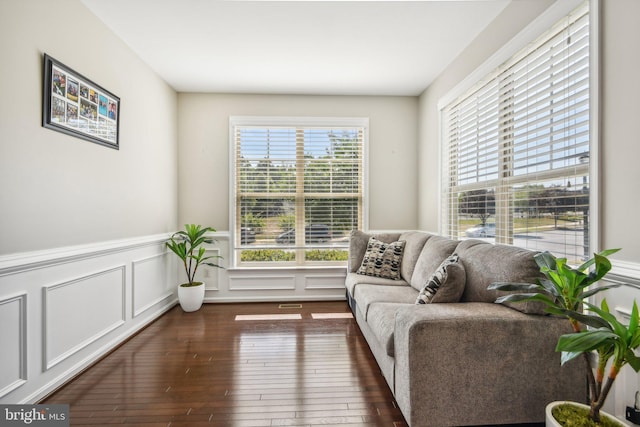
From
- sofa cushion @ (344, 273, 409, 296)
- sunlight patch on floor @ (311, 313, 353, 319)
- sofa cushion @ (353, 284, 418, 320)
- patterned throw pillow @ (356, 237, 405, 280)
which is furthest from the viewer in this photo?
sunlight patch on floor @ (311, 313, 353, 319)

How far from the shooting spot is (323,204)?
14.2 feet

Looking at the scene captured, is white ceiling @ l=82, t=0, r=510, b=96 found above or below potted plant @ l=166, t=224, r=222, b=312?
above

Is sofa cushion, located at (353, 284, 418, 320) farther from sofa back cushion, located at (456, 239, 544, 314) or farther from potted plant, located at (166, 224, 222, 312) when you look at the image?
potted plant, located at (166, 224, 222, 312)

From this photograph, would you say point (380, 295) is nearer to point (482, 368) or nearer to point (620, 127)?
point (482, 368)

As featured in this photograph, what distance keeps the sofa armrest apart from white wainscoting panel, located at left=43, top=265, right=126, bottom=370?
2.21 meters

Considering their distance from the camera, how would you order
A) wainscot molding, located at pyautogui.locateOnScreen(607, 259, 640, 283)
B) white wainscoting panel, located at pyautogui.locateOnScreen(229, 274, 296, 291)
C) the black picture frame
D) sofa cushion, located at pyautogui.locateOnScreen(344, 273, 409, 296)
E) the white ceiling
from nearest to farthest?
wainscot molding, located at pyautogui.locateOnScreen(607, 259, 640, 283), the black picture frame, the white ceiling, sofa cushion, located at pyautogui.locateOnScreen(344, 273, 409, 296), white wainscoting panel, located at pyautogui.locateOnScreen(229, 274, 296, 291)

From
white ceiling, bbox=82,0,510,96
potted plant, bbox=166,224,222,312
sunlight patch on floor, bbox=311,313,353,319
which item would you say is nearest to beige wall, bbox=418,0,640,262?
white ceiling, bbox=82,0,510,96

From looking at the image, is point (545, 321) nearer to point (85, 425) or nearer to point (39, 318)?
point (85, 425)

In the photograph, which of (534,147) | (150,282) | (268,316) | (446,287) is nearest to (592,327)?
(446,287)

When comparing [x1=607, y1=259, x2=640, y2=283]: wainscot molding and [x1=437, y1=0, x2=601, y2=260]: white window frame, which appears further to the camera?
[x1=437, y1=0, x2=601, y2=260]: white window frame

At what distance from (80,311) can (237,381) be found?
126 cm

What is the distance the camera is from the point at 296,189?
4.30m

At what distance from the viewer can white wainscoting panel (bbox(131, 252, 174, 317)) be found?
316 centimetres

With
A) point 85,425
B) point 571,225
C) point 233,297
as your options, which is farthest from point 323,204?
point 85,425
